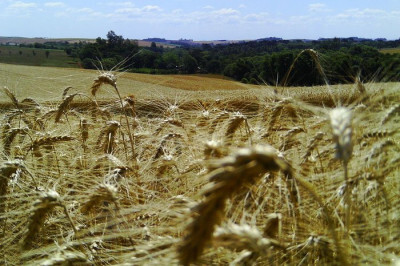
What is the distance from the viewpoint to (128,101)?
314 cm

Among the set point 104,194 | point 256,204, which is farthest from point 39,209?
point 256,204

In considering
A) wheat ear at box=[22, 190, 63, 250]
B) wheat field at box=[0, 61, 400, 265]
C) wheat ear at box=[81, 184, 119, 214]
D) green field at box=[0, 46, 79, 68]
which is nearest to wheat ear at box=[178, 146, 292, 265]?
wheat field at box=[0, 61, 400, 265]

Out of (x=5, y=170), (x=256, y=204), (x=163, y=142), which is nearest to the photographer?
(x=256, y=204)

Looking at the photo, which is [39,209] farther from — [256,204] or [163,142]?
[163,142]

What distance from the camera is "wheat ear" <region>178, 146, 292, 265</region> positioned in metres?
0.68

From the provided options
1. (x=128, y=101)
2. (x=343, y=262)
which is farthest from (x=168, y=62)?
(x=343, y=262)

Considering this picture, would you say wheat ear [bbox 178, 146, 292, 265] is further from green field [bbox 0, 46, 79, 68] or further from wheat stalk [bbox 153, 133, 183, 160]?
green field [bbox 0, 46, 79, 68]

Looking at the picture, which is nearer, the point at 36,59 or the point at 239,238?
the point at 239,238

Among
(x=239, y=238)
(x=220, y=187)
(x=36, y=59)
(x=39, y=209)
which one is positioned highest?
(x=36, y=59)

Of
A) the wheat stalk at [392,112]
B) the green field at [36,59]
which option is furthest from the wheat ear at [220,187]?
the green field at [36,59]

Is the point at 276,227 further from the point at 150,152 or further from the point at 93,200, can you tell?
the point at 150,152

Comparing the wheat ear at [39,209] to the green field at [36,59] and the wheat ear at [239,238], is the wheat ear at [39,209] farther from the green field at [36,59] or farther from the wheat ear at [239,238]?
the green field at [36,59]

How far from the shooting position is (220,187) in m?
0.69

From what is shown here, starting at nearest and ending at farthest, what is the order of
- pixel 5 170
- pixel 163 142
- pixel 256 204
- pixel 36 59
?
1. pixel 256 204
2. pixel 5 170
3. pixel 163 142
4. pixel 36 59
